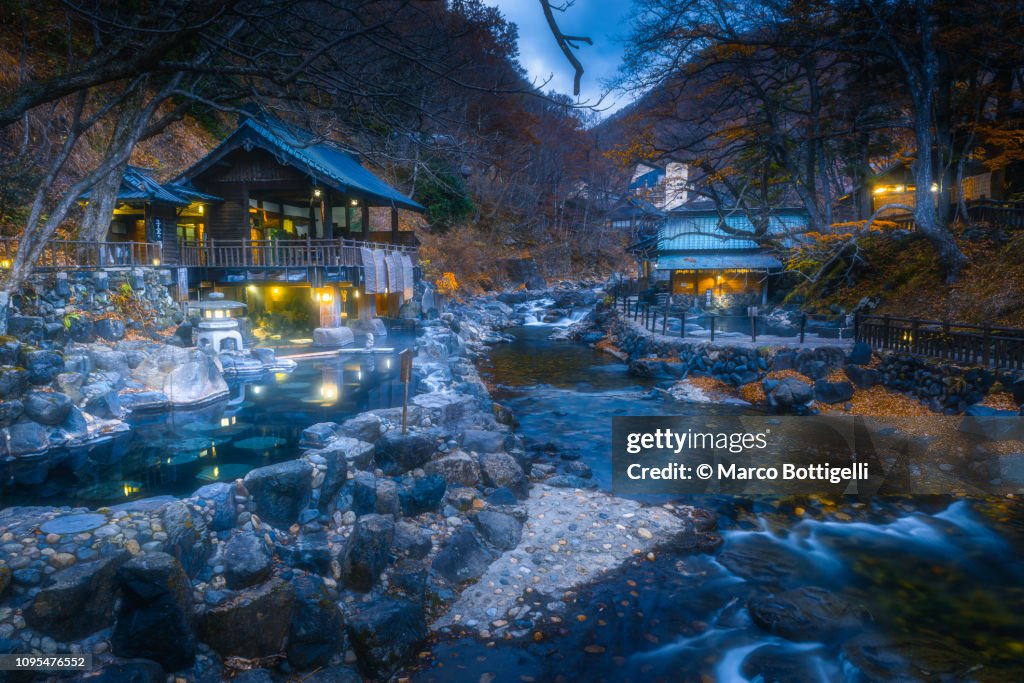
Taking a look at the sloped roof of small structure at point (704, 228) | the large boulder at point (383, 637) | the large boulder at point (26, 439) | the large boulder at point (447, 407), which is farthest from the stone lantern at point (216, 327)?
the sloped roof of small structure at point (704, 228)

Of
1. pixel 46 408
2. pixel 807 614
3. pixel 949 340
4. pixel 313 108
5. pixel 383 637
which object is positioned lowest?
pixel 807 614

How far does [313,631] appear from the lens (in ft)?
16.7

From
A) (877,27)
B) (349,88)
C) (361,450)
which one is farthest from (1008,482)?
(877,27)

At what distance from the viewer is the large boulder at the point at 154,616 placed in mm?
4570

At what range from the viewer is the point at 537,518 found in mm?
8164

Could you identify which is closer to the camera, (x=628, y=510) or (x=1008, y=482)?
(x=628, y=510)

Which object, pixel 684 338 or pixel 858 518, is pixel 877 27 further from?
pixel 858 518

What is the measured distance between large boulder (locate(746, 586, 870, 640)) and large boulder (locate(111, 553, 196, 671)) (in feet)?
19.4

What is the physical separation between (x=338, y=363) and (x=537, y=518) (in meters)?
12.6

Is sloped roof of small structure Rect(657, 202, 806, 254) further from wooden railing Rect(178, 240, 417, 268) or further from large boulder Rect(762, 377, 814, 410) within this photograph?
wooden railing Rect(178, 240, 417, 268)

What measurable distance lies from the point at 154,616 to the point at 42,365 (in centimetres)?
964

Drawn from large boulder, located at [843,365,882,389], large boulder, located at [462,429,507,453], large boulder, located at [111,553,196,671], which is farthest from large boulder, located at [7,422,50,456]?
large boulder, located at [843,365,882,389]

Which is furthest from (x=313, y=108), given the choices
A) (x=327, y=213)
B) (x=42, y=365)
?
(x=42, y=365)

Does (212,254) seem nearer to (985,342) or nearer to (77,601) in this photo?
(77,601)
